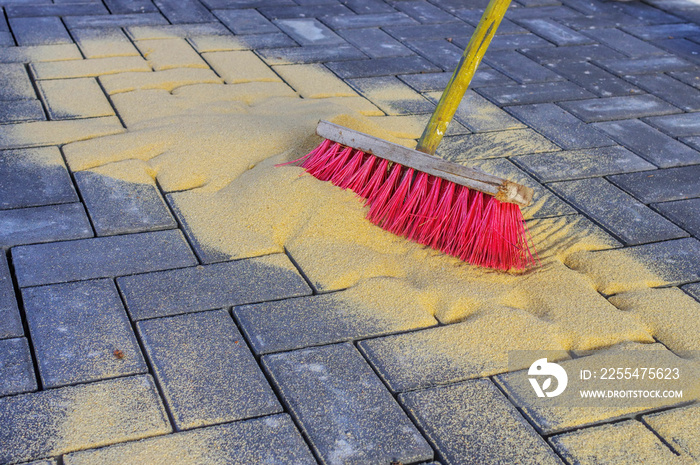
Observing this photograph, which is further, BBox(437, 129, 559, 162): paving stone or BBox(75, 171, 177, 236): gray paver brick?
BBox(437, 129, 559, 162): paving stone

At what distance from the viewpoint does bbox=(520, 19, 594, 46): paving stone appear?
217 inches

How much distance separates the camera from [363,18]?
5590mm

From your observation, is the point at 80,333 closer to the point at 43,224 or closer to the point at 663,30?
the point at 43,224

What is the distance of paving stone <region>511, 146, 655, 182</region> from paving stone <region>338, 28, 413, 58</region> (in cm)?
165

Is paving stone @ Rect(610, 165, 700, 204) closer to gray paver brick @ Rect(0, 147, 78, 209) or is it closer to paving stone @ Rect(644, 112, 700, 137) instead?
paving stone @ Rect(644, 112, 700, 137)

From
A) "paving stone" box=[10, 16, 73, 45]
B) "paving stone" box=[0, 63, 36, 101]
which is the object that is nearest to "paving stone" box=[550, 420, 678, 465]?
"paving stone" box=[0, 63, 36, 101]

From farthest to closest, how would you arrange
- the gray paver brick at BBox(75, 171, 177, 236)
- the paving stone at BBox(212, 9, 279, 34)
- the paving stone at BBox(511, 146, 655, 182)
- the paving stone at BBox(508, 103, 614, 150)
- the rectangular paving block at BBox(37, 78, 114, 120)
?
the paving stone at BBox(212, 9, 279, 34), the paving stone at BBox(508, 103, 614, 150), the rectangular paving block at BBox(37, 78, 114, 120), the paving stone at BBox(511, 146, 655, 182), the gray paver brick at BBox(75, 171, 177, 236)

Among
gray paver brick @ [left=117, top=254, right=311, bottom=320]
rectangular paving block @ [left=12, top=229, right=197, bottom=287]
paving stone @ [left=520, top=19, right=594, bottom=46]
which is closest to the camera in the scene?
gray paver brick @ [left=117, top=254, right=311, bottom=320]

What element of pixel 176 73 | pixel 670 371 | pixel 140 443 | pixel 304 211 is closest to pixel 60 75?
pixel 176 73

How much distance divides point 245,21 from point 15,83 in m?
1.88

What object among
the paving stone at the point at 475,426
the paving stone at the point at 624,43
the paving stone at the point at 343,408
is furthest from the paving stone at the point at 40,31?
the paving stone at the point at 624,43

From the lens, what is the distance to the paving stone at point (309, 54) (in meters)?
4.70

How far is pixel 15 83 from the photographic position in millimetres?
4004

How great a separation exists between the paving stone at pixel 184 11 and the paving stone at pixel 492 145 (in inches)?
96.7
